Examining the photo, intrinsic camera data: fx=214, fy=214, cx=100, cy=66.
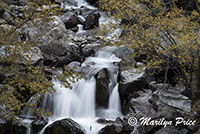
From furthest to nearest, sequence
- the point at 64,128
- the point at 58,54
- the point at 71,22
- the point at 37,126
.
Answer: the point at 71,22 → the point at 58,54 → the point at 37,126 → the point at 64,128

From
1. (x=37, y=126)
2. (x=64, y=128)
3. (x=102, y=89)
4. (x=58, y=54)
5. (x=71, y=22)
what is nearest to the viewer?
(x=64, y=128)

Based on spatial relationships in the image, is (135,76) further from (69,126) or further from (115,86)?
(69,126)

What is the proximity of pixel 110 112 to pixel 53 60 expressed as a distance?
18.2 feet

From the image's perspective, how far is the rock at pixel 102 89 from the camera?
1111 centimetres

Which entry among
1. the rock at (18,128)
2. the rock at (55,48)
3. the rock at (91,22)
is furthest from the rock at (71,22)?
the rock at (18,128)

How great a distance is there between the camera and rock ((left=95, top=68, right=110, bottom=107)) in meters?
11.1

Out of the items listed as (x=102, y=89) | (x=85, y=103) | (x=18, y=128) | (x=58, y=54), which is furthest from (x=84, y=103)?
(x=58, y=54)

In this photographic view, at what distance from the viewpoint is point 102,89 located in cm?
1124

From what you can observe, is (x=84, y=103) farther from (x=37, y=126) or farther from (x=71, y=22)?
(x=71, y=22)

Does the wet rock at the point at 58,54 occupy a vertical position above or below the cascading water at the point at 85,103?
above

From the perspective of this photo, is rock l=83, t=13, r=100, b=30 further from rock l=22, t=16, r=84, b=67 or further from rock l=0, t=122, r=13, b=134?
rock l=0, t=122, r=13, b=134

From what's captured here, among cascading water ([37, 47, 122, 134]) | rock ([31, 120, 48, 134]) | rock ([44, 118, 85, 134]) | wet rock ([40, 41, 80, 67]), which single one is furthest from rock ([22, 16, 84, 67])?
rock ([44, 118, 85, 134])

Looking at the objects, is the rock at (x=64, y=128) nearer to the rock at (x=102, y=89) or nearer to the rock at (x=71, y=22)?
the rock at (x=102, y=89)

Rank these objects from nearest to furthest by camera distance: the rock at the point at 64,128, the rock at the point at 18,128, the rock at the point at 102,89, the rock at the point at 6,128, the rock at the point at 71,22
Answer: the rock at the point at 64,128
the rock at the point at 6,128
the rock at the point at 18,128
the rock at the point at 102,89
the rock at the point at 71,22
